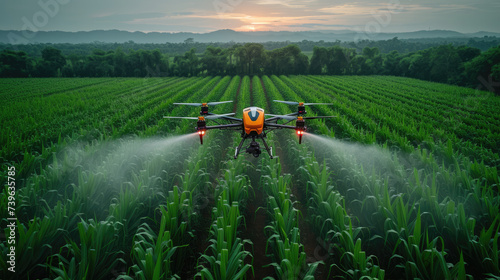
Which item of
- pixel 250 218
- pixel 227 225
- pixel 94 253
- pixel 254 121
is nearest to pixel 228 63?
pixel 250 218

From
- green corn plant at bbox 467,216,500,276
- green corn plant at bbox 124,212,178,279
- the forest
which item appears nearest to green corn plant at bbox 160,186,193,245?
green corn plant at bbox 124,212,178,279

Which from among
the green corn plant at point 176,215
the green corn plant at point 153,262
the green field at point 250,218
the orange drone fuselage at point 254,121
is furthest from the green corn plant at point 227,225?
the orange drone fuselage at point 254,121

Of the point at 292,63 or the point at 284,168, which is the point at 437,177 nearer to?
the point at 284,168

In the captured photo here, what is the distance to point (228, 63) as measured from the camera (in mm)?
66625

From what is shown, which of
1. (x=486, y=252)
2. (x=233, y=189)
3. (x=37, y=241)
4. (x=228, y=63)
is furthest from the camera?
(x=228, y=63)

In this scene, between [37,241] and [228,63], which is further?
[228,63]

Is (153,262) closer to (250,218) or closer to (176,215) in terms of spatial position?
(176,215)

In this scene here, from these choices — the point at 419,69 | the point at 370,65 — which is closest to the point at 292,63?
the point at 370,65

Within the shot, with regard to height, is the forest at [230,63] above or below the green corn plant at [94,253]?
above

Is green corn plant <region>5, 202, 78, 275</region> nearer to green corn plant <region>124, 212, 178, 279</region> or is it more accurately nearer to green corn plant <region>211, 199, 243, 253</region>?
green corn plant <region>124, 212, 178, 279</region>

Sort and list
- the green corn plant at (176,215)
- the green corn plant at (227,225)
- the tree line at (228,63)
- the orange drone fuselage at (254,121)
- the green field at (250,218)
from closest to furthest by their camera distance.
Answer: the green field at (250,218)
the green corn plant at (227,225)
the orange drone fuselage at (254,121)
the green corn plant at (176,215)
the tree line at (228,63)

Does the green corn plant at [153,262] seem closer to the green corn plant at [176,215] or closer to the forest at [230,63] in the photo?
the green corn plant at [176,215]

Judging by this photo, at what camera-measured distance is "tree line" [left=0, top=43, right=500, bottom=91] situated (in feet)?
206

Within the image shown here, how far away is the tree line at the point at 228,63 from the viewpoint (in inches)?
2468
